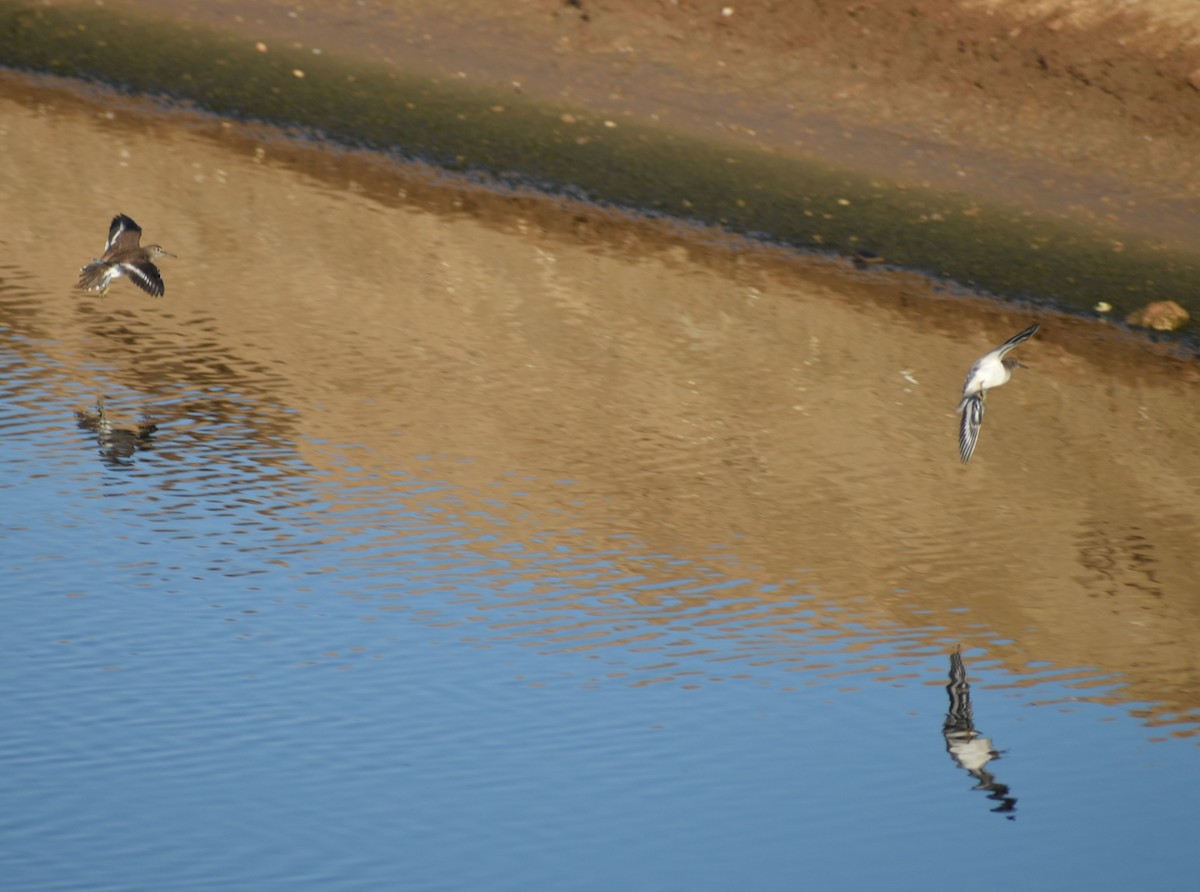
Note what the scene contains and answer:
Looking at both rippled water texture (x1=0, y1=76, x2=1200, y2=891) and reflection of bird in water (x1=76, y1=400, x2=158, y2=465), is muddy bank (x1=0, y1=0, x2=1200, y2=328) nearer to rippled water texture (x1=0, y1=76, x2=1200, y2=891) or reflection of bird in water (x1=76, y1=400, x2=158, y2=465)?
rippled water texture (x1=0, y1=76, x2=1200, y2=891)

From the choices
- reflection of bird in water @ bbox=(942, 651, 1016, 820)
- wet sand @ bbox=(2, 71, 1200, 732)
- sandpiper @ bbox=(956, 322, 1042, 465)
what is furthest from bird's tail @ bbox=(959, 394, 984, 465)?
reflection of bird in water @ bbox=(942, 651, 1016, 820)

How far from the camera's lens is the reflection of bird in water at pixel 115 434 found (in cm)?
961

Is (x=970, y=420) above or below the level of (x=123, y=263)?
below

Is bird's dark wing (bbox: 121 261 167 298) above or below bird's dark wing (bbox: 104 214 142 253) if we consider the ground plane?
below

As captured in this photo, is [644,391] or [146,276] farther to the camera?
[644,391]

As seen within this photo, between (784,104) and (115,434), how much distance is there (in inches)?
313

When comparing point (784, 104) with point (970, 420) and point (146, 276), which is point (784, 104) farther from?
point (146, 276)

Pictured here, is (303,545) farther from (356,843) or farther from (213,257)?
(213,257)

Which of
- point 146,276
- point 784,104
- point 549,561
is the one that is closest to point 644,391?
point 549,561

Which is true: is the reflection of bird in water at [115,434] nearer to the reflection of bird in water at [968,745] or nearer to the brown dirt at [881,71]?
the reflection of bird in water at [968,745]

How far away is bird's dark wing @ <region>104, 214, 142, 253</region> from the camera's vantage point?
10906mm

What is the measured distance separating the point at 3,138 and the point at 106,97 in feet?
4.54

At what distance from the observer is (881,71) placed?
1623 cm

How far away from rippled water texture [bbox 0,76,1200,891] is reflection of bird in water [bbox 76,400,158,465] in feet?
0.10
